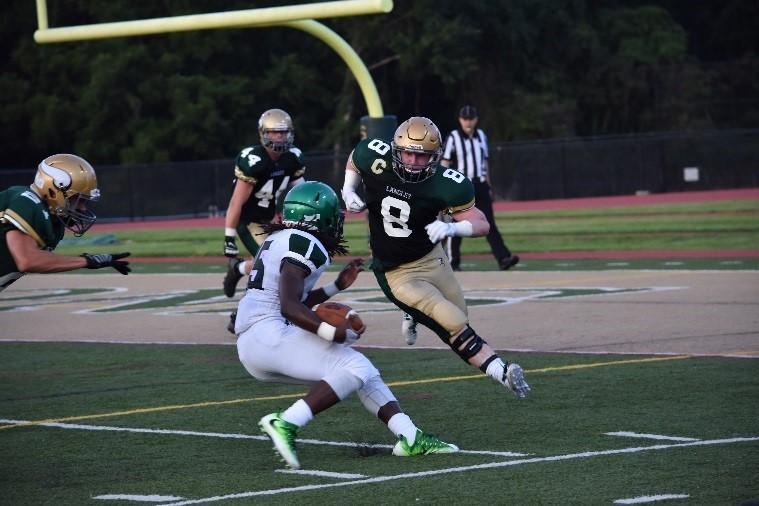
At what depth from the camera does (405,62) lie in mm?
43125

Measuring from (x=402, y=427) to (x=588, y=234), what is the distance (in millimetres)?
17195

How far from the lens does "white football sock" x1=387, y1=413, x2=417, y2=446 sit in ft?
22.8

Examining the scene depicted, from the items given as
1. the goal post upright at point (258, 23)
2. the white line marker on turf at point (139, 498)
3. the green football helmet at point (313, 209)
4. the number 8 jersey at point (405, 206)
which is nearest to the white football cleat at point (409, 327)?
the number 8 jersey at point (405, 206)

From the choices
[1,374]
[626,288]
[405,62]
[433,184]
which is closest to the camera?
[433,184]

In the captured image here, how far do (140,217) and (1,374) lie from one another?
2973cm

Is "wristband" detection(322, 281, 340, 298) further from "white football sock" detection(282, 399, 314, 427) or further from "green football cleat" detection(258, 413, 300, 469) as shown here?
"green football cleat" detection(258, 413, 300, 469)

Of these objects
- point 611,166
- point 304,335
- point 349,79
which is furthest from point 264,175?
point 349,79

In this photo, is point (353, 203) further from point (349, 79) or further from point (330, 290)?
point (349, 79)

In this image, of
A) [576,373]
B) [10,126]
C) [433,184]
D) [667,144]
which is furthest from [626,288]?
[10,126]

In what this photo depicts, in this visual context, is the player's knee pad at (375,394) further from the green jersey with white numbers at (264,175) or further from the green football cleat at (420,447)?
the green jersey with white numbers at (264,175)

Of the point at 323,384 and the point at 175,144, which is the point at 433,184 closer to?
the point at 323,384

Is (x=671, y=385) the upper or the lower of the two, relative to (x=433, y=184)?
lower

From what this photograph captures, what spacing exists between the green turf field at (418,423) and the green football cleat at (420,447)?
6cm

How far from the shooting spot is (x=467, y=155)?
678 inches
